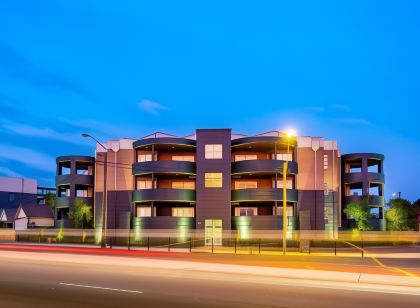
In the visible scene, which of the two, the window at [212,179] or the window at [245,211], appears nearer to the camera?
the window at [212,179]

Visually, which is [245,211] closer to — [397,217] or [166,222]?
[166,222]

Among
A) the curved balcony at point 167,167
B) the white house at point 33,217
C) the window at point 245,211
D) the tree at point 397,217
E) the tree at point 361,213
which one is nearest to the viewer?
the curved balcony at point 167,167

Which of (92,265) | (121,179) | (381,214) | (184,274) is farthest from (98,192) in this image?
(184,274)

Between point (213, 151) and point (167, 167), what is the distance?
5508 mm

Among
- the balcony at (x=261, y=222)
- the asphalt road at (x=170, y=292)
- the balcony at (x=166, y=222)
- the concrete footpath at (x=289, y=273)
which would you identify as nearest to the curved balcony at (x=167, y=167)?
the balcony at (x=166, y=222)

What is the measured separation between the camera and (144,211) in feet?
201

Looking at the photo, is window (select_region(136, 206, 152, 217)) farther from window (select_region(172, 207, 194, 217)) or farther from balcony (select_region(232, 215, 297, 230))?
balcony (select_region(232, 215, 297, 230))

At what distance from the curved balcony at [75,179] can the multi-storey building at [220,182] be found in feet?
14.7

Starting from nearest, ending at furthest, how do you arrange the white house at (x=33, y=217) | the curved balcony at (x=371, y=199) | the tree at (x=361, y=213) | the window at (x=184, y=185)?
the window at (x=184, y=185), the tree at (x=361, y=213), the curved balcony at (x=371, y=199), the white house at (x=33, y=217)

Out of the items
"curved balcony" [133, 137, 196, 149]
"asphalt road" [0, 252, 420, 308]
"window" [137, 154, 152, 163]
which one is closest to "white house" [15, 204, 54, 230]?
"window" [137, 154, 152, 163]

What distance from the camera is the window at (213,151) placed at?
5844cm

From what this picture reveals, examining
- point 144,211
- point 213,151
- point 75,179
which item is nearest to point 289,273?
point 213,151

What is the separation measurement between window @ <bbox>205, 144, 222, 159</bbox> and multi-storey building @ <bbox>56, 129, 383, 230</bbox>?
114 millimetres

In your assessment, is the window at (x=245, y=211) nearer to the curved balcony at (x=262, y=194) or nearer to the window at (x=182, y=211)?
the curved balcony at (x=262, y=194)
